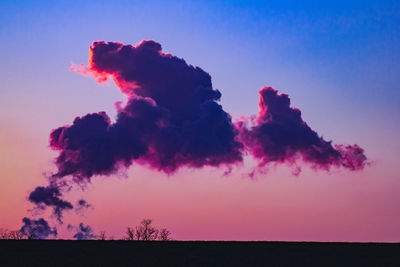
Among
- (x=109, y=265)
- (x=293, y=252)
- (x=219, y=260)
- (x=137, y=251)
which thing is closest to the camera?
(x=109, y=265)

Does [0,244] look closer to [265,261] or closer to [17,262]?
[17,262]

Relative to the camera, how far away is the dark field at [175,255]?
5075 cm

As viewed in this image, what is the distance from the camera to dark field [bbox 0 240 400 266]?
50750mm

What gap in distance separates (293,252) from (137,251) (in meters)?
20.1

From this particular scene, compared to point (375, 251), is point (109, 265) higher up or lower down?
lower down

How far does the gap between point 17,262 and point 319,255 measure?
35.0 metres

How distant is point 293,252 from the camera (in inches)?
2635

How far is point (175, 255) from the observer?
58.3 metres

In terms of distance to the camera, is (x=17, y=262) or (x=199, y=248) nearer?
(x=17, y=262)

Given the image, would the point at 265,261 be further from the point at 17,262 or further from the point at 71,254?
Result: the point at 17,262

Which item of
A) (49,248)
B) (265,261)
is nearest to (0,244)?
(49,248)

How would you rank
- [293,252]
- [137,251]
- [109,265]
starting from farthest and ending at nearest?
[293,252] < [137,251] < [109,265]

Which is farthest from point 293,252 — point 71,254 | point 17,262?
point 17,262

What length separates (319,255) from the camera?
63406 millimetres
